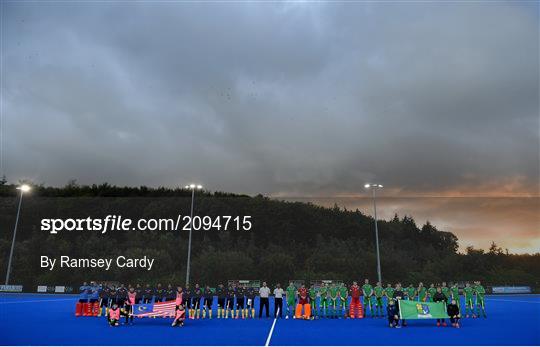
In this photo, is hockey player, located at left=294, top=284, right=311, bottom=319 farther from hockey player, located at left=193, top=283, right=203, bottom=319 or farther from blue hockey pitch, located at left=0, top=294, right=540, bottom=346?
hockey player, located at left=193, top=283, right=203, bottom=319

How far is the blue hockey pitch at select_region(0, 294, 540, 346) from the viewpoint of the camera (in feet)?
40.5

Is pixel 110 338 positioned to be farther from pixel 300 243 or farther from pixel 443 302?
pixel 300 243

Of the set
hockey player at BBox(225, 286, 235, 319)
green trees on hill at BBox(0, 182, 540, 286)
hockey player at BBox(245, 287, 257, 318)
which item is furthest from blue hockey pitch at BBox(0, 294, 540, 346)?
green trees on hill at BBox(0, 182, 540, 286)

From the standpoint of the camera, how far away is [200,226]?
75.9 metres

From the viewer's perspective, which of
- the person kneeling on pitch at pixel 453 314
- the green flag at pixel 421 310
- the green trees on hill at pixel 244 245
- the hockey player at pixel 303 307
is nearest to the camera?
the person kneeling on pitch at pixel 453 314

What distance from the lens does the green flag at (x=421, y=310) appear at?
52.6 feet

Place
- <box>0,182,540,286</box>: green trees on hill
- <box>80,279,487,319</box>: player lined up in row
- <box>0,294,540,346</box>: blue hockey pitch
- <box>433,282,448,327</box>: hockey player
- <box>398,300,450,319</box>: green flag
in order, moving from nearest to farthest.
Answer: <box>0,294,540,346</box>: blue hockey pitch
<box>398,300,450,319</box>: green flag
<box>433,282,448,327</box>: hockey player
<box>80,279,487,319</box>: player lined up in row
<box>0,182,540,286</box>: green trees on hill

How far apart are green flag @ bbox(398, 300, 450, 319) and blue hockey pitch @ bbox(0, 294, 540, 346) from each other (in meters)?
0.45

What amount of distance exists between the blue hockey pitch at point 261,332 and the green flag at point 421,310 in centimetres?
45

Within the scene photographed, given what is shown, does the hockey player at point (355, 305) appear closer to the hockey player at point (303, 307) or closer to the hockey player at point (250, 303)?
the hockey player at point (303, 307)

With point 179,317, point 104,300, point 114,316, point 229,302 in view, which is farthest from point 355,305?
point 104,300

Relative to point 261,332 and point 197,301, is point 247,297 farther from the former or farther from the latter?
point 261,332

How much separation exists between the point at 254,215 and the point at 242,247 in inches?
439

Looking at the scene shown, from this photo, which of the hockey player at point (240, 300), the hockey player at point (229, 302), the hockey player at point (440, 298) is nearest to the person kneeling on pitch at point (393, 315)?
the hockey player at point (440, 298)
